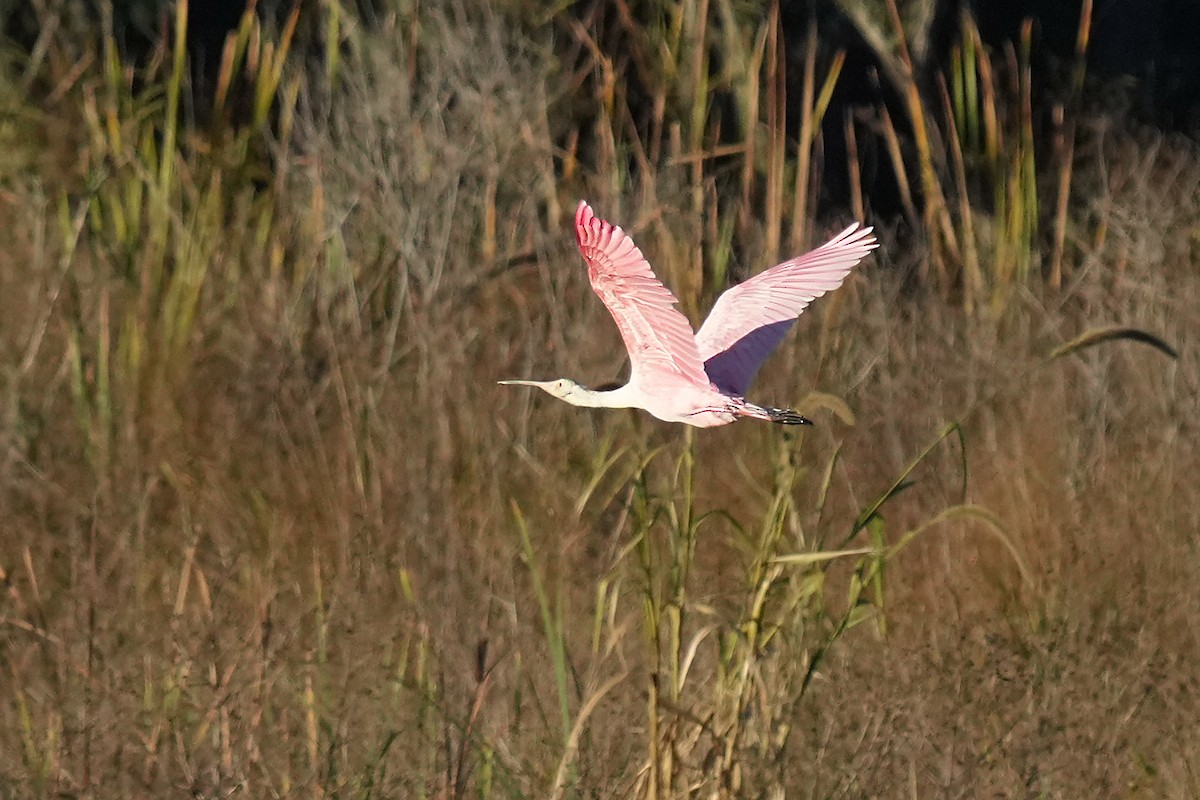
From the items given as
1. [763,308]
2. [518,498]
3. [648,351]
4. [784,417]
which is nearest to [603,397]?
[648,351]

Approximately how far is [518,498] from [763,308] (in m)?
1.76

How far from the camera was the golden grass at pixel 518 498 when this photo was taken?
2518 millimetres

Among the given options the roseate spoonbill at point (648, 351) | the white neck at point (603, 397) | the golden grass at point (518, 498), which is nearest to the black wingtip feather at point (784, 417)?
the roseate spoonbill at point (648, 351)

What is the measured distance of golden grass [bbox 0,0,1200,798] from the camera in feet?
8.26

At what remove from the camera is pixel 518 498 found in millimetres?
3598

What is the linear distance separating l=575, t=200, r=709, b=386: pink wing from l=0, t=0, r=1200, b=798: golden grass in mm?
426

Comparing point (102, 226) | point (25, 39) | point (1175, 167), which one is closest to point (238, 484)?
point (102, 226)

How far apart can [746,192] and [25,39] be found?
348 centimetres

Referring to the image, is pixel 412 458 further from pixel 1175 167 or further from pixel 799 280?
pixel 1175 167

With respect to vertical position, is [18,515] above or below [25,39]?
below

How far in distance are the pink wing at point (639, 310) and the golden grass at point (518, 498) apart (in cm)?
43

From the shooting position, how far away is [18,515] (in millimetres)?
3660

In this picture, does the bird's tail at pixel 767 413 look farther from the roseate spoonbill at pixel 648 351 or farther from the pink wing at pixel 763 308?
the pink wing at pixel 763 308

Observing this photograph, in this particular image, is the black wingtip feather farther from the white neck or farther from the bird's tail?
the white neck
